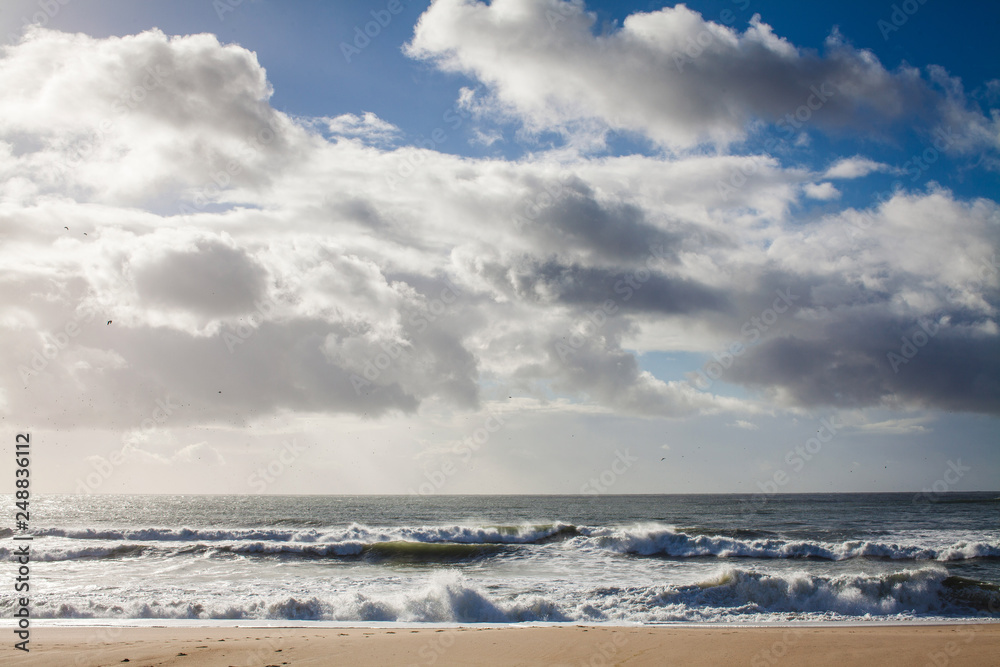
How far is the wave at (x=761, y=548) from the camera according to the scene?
24.0 m

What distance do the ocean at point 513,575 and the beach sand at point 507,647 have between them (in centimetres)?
244

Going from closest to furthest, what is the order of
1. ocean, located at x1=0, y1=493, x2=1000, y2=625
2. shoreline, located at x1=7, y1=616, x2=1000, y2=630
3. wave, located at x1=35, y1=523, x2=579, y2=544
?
1. shoreline, located at x1=7, y1=616, x2=1000, y2=630
2. ocean, located at x1=0, y1=493, x2=1000, y2=625
3. wave, located at x1=35, y1=523, x2=579, y2=544

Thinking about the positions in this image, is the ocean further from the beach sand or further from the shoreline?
the beach sand

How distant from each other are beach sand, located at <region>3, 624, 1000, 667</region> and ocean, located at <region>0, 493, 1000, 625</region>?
2438mm

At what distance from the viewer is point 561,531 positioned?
108ft

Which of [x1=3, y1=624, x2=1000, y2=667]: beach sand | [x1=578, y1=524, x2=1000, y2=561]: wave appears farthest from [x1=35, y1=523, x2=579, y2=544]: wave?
[x1=3, y1=624, x2=1000, y2=667]: beach sand

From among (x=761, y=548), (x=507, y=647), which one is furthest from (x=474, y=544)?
(x=507, y=647)

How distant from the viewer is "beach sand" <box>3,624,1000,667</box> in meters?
9.34

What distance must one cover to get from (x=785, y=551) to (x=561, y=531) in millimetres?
12261

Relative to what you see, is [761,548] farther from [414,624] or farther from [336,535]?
[336,535]

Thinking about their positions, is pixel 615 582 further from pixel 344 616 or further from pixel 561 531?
pixel 561 531

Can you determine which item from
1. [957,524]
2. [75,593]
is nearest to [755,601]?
[75,593]

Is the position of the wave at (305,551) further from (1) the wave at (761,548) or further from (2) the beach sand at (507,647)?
(2) the beach sand at (507,647)

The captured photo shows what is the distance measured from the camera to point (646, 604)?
1537 centimetres
